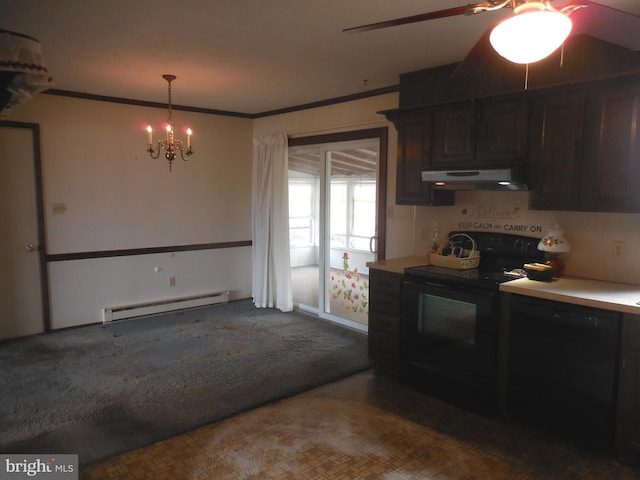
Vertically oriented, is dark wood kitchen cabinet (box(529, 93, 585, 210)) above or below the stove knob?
above

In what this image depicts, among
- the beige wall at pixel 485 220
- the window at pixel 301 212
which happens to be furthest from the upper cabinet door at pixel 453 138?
the window at pixel 301 212

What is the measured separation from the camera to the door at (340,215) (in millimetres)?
4824

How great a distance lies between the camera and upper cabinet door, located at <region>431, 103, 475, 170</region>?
352 cm

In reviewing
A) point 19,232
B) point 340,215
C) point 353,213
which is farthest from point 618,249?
point 19,232

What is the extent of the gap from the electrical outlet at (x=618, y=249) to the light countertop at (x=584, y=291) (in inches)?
7.6

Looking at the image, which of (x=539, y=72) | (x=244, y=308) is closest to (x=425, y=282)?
(x=539, y=72)

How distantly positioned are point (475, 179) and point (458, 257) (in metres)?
0.65

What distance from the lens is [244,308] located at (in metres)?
5.87

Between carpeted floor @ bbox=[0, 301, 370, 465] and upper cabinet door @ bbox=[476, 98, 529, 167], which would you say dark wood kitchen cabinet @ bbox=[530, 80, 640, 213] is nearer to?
upper cabinet door @ bbox=[476, 98, 529, 167]

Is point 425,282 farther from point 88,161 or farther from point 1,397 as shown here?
point 88,161

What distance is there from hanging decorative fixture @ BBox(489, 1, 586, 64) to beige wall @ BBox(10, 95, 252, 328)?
4534 millimetres

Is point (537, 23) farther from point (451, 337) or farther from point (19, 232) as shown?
point (19, 232)

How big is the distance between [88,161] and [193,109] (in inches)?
53.7

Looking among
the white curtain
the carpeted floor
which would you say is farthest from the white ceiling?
the carpeted floor
